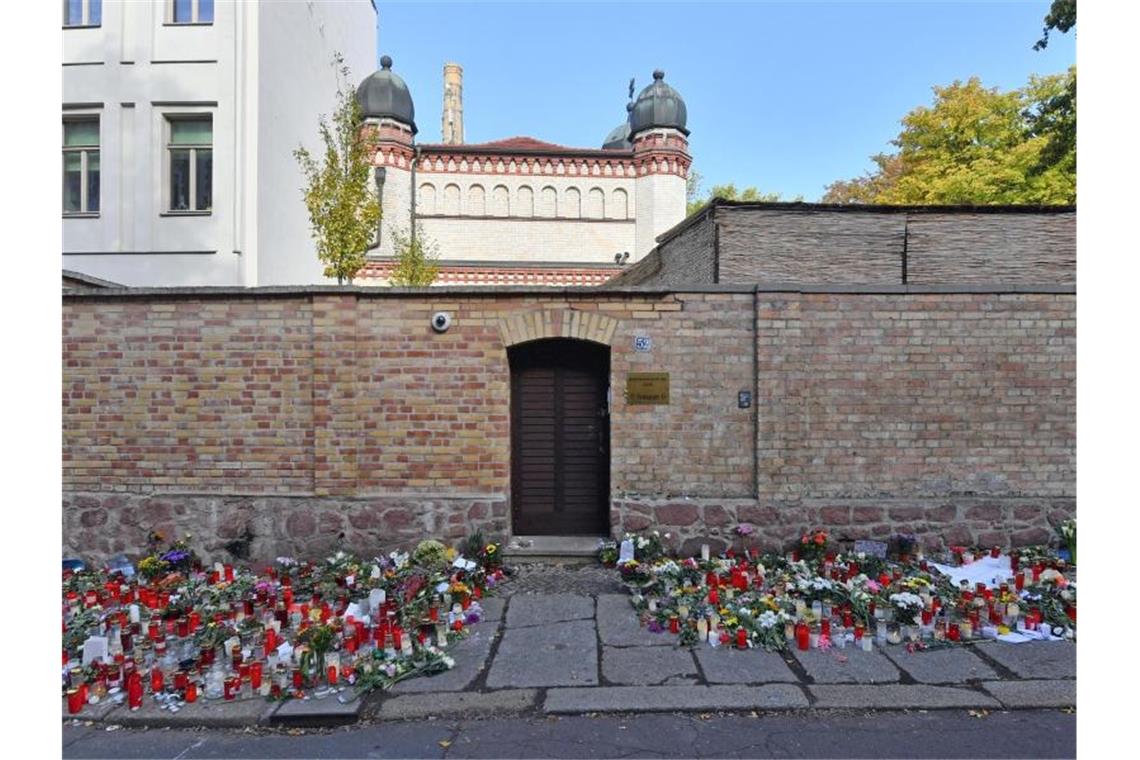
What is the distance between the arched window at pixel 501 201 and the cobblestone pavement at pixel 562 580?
1622 centimetres

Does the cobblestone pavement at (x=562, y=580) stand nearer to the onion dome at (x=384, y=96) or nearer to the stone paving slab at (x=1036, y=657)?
the stone paving slab at (x=1036, y=657)

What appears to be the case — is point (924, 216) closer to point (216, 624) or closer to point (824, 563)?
point (824, 563)

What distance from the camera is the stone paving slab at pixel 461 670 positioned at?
4.30m

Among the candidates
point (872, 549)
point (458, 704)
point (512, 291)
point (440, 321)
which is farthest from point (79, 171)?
point (872, 549)

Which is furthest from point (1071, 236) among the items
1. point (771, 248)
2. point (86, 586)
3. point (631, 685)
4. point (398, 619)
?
point (86, 586)

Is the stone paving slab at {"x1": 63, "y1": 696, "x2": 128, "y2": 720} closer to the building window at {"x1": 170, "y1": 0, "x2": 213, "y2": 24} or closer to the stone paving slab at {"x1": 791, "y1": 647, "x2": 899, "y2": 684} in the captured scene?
the stone paving slab at {"x1": 791, "y1": 647, "x2": 899, "y2": 684}

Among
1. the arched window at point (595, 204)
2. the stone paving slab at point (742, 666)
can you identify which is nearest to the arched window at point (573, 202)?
the arched window at point (595, 204)

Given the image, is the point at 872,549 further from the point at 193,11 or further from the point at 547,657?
the point at 193,11

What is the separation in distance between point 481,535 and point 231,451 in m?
2.96

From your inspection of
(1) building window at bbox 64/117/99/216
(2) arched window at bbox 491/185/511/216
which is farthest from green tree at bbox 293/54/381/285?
(2) arched window at bbox 491/185/511/216

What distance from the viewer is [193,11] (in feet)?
41.4

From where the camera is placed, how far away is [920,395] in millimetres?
6684

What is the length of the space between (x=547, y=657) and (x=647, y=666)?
0.78m

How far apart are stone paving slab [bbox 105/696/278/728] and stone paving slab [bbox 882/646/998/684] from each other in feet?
14.9
